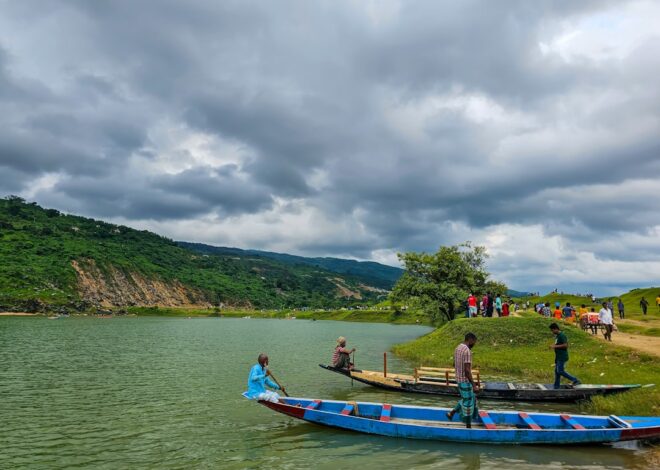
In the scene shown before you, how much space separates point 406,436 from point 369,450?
→ 1.72 metres

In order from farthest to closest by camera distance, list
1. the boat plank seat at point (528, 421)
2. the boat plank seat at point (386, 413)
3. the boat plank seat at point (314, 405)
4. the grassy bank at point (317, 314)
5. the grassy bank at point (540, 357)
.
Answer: the grassy bank at point (317, 314) → the grassy bank at point (540, 357) → the boat plank seat at point (314, 405) → the boat plank seat at point (386, 413) → the boat plank seat at point (528, 421)

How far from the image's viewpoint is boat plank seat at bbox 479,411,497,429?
52.8 feet

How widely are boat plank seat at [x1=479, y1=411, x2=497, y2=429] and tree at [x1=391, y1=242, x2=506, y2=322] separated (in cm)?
4364

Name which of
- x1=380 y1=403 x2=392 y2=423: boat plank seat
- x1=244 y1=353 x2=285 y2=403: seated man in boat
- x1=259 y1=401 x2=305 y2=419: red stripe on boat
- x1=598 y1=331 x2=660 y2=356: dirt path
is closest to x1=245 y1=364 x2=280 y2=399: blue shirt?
x1=244 y1=353 x2=285 y2=403: seated man in boat

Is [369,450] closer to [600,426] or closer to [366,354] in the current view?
[600,426]

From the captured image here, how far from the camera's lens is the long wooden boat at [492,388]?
21.0 metres

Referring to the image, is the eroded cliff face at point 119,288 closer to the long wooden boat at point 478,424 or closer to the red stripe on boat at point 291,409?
the red stripe on boat at point 291,409

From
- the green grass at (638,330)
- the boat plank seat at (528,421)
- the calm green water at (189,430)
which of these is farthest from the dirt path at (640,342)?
the boat plank seat at (528,421)

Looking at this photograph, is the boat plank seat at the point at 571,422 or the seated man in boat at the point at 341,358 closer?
the boat plank seat at the point at 571,422

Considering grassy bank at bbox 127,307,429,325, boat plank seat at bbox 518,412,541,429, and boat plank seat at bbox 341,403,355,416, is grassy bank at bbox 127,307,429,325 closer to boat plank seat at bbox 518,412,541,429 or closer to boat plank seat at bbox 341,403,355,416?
boat plank seat at bbox 341,403,355,416

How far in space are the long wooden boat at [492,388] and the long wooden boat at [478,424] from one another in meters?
5.37

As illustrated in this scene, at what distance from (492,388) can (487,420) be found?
7227 millimetres

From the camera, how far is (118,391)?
25.5 metres

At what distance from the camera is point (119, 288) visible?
16988cm
